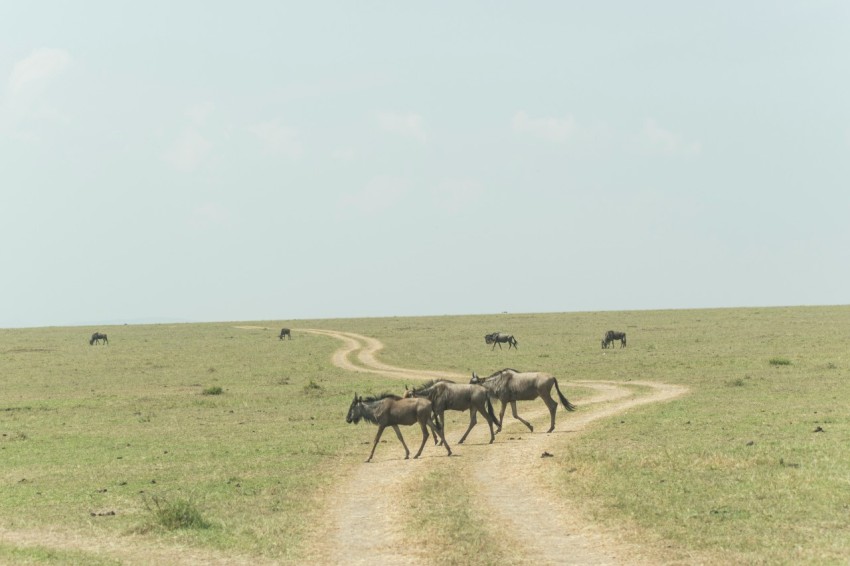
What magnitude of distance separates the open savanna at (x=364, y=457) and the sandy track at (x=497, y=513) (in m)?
0.33

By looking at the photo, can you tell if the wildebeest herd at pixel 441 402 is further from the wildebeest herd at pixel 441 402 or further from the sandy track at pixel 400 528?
the sandy track at pixel 400 528

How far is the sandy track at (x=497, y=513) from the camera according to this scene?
12961 mm

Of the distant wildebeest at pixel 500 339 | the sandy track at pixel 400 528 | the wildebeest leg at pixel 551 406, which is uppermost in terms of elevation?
the distant wildebeest at pixel 500 339

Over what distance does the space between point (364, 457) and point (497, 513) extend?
7.42 meters

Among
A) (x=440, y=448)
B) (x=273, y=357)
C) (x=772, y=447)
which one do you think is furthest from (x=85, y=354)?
(x=772, y=447)

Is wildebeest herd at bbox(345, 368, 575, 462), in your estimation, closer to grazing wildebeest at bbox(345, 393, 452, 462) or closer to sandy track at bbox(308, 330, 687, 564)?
grazing wildebeest at bbox(345, 393, 452, 462)

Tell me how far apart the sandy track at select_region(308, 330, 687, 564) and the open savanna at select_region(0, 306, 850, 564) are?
13.1 inches

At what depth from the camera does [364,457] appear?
73.2 feet

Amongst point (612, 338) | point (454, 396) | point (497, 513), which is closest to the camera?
point (497, 513)

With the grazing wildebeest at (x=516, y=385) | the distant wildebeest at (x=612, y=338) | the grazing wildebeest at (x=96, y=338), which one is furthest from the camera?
the grazing wildebeest at (x=96, y=338)

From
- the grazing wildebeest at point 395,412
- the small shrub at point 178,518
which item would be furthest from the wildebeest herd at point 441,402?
the small shrub at point 178,518

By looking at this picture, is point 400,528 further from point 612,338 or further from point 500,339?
point 500,339

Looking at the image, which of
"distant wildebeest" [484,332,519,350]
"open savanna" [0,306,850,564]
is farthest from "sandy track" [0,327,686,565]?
"distant wildebeest" [484,332,519,350]

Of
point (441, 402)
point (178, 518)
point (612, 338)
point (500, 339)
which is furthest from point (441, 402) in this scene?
point (500, 339)
